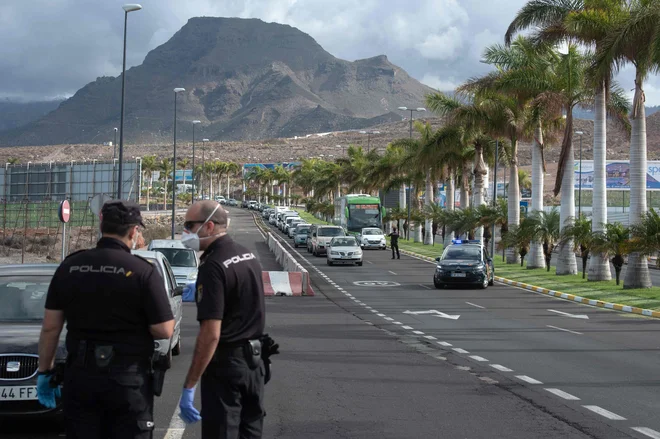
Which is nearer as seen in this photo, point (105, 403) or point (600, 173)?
point (105, 403)

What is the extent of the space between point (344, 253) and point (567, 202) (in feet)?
41.7

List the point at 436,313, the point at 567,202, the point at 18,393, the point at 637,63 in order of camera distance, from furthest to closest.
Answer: the point at 567,202
the point at 637,63
the point at 436,313
the point at 18,393

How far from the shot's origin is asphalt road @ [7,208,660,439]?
8719mm

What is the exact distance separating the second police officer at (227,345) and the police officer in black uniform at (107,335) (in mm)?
259

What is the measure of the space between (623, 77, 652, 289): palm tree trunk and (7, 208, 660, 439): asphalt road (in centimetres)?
464

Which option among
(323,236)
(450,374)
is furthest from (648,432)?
(323,236)

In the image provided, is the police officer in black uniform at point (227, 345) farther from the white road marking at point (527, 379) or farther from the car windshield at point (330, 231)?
the car windshield at point (330, 231)

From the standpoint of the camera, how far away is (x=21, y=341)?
27.0ft

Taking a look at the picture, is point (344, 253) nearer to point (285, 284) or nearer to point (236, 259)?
point (285, 284)

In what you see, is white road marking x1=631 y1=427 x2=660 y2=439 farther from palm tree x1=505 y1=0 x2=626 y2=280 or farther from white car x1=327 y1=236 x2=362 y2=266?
white car x1=327 y1=236 x2=362 y2=266

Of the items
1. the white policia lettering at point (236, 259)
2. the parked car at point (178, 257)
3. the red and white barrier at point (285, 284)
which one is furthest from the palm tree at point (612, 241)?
the white policia lettering at point (236, 259)

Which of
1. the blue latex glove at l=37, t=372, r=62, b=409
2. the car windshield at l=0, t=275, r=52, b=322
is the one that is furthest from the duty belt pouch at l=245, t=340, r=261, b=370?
the car windshield at l=0, t=275, r=52, b=322

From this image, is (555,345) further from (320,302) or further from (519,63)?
(519,63)

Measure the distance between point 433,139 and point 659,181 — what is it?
119ft
